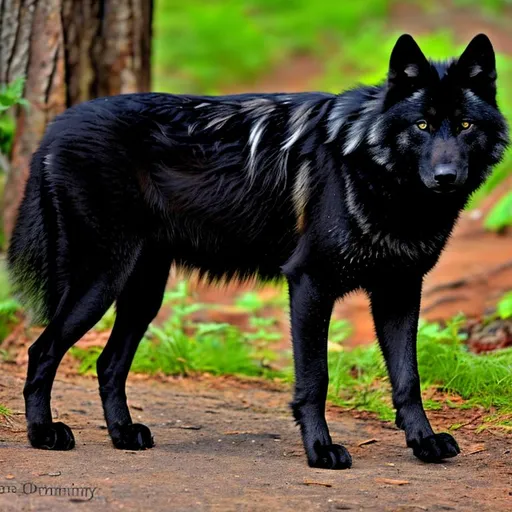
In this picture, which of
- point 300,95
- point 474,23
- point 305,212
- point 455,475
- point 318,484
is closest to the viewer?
point 318,484

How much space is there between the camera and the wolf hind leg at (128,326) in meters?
4.36

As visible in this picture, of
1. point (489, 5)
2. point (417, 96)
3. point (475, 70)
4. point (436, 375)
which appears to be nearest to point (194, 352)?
point (436, 375)

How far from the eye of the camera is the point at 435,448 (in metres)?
3.99

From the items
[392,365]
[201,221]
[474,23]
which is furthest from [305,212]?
[474,23]

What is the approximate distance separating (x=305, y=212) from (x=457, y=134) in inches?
29.7

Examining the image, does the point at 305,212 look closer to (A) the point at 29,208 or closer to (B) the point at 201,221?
(B) the point at 201,221

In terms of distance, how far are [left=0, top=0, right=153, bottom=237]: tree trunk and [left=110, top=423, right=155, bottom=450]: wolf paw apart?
2284 millimetres

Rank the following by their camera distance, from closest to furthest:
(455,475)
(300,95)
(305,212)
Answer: (455,475) < (305,212) < (300,95)

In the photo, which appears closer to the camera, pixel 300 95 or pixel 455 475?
pixel 455 475

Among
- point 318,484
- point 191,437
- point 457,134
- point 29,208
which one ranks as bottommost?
point 191,437

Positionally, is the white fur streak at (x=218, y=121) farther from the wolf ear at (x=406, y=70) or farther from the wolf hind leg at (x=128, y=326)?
the wolf ear at (x=406, y=70)

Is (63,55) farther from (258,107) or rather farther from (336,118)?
(336,118)

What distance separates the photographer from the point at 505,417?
4637 millimetres

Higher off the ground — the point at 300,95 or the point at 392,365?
the point at 300,95
